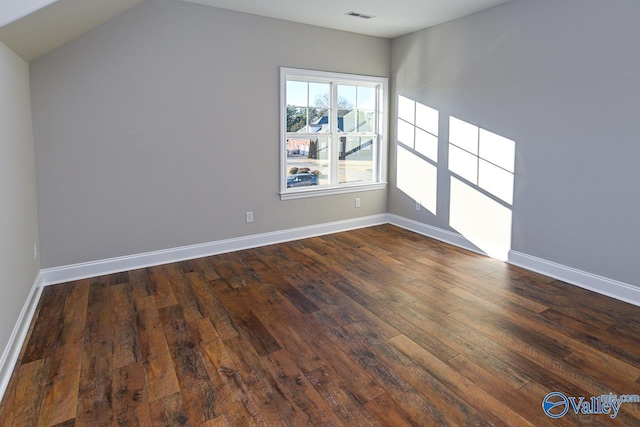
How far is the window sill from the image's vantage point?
15.6ft

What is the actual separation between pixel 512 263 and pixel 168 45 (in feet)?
13.5

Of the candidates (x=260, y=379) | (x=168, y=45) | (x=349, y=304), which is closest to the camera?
(x=260, y=379)

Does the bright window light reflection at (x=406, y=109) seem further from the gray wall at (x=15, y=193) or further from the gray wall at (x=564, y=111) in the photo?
the gray wall at (x=15, y=193)

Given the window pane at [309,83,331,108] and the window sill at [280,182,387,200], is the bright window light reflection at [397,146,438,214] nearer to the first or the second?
the window sill at [280,182,387,200]

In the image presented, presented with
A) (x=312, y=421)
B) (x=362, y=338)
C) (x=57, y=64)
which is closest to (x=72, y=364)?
(x=312, y=421)

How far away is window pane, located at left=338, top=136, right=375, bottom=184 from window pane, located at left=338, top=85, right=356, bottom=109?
424mm

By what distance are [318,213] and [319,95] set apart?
1.51 metres

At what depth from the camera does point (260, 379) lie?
2.13 m

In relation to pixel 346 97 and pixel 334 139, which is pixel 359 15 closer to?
pixel 346 97

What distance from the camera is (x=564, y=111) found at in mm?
3426

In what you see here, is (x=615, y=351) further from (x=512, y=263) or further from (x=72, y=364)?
(x=72, y=364)

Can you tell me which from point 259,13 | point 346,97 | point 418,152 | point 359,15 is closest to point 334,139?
point 346,97

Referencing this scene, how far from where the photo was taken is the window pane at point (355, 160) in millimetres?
5266

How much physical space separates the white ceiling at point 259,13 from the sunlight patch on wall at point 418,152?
102 cm
